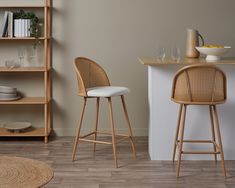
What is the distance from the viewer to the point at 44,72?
524 cm

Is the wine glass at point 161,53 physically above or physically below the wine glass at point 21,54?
above

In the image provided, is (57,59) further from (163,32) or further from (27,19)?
(163,32)

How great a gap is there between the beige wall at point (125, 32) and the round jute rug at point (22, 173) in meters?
2.43

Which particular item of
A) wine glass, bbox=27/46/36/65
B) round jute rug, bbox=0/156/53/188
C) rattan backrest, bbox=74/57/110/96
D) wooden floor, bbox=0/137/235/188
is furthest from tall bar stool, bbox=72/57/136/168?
round jute rug, bbox=0/156/53/188

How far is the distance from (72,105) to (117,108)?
0.47 metres

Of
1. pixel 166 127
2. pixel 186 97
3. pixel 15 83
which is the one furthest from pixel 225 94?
pixel 15 83

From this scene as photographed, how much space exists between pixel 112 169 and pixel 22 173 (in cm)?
156

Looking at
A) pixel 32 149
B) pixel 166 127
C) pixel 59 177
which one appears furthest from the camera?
pixel 32 149

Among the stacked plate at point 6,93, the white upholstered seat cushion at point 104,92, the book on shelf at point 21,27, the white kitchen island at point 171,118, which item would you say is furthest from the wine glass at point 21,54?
the white kitchen island at point 171,118

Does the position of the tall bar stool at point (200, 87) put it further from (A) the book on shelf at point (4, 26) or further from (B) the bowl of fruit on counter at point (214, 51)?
(A) the book on shelf at point (4, 26)

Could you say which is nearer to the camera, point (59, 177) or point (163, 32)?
point (59, 177)

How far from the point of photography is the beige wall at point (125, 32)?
17.5 feet

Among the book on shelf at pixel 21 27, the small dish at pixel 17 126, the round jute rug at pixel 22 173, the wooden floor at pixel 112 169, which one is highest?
the book on shelf at pixel 21 27

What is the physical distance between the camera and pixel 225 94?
4.07 m
